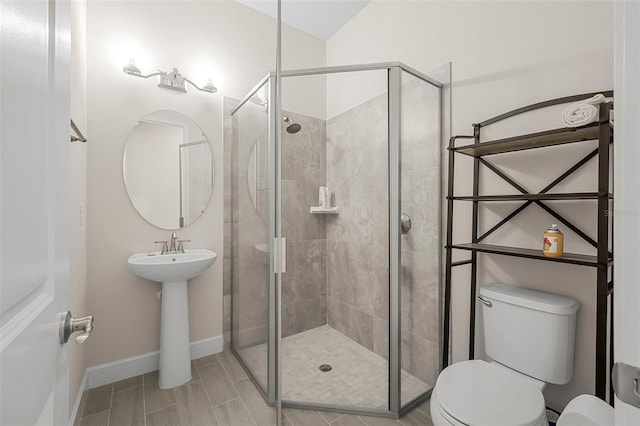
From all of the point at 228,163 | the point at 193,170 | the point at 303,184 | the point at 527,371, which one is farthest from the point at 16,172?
the point at 527,371

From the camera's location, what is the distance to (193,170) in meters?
1.07

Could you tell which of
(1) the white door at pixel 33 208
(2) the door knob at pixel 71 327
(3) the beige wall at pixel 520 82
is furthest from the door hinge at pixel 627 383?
(3) the beige wall at pixel 520 82

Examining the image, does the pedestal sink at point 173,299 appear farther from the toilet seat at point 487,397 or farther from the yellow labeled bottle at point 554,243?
the yellow labeled bottle at point 554,243

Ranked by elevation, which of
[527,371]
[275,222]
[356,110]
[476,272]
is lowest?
[527,371]

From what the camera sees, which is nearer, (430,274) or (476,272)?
Result: (476,272)

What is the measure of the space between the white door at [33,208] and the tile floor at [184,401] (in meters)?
0.52

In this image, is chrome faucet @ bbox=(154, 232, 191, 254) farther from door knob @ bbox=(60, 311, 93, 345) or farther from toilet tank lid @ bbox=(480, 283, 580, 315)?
toilet tank lid @ bbox=(480, 283, 580, 315)

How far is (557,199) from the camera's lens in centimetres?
127

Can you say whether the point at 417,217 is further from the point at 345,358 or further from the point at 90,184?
the point at 90,184

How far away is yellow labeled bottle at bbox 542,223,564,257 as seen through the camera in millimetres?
1254

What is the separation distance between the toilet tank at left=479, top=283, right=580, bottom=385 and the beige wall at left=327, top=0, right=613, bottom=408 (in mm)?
111

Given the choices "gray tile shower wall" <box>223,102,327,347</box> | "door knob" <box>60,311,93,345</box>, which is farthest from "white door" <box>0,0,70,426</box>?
"gray tile shower wall" <box>223,102,327,347</box>

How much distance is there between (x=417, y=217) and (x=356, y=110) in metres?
0.71

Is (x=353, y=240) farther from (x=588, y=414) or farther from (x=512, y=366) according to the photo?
(x=588, y=414)
